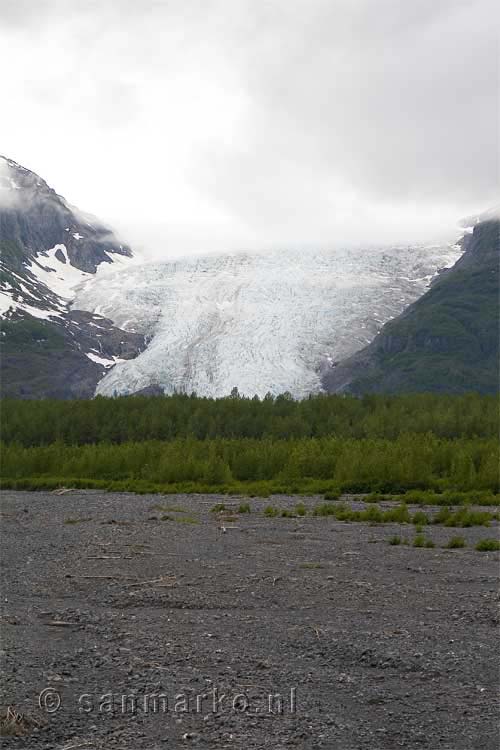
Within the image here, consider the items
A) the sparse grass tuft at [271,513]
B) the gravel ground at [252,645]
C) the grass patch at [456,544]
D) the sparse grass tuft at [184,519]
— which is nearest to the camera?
the gravel ground at [252,645]

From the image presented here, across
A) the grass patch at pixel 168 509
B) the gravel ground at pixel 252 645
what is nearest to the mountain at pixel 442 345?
the grass patch at pixel 168 509

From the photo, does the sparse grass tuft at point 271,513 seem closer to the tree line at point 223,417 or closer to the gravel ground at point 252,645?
the gravel ground at point 252,645

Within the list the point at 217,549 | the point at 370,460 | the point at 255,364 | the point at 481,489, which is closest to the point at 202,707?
the point at 217,549

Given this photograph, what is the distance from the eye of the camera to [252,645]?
8.63 meters

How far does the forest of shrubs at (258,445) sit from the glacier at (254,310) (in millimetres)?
38151

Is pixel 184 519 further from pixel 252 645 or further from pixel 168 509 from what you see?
pixel 252 645

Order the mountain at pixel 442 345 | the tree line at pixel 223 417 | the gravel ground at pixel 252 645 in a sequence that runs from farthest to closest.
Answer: the mountain at pixel 442 345, the tree line at pixel 223 417, the gravel ground at pixel 252 645

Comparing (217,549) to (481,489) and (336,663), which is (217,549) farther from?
(481,489)

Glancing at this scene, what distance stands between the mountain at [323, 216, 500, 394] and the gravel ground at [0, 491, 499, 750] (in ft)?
375

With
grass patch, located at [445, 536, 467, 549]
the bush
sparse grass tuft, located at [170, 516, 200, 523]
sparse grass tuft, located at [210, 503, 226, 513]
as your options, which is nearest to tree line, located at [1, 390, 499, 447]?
the bush

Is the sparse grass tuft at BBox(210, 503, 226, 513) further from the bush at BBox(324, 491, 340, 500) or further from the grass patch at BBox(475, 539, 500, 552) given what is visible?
the grass patch at BBox(475, 539, 500, 552)

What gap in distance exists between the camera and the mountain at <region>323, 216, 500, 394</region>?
5659 inches

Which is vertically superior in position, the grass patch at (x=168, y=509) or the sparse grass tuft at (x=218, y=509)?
the sparse grass tuft at (x=218, y=509)

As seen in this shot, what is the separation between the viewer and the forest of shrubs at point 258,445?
34.7m
